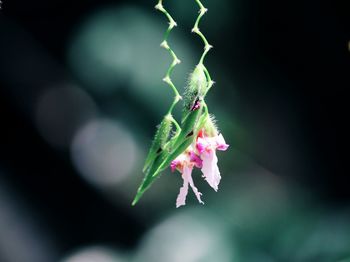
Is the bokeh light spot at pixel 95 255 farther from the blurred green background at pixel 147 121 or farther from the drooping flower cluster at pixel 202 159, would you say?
the drooping flower cluster at pixel 202 159

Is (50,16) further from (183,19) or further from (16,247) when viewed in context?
(16,247)

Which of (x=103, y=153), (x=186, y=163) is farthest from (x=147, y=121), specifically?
(x=186, y=163)

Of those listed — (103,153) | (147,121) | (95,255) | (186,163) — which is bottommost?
(95,255)

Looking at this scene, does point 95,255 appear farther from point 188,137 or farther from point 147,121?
point 188,137

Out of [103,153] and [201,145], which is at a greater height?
[103,153]

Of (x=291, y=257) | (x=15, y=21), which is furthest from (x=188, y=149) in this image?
(x=15, y=21)

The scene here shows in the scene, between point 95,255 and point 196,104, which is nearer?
point 196,104
